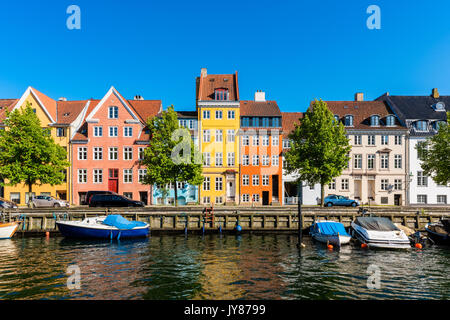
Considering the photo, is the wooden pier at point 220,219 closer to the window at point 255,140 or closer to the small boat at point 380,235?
the small boat at point 380,235

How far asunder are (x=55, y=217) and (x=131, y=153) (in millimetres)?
18686

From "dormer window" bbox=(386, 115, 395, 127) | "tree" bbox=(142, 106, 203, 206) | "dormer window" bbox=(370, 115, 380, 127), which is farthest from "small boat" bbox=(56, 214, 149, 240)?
"dormer window" bbox=(386, 115, 395, 127)

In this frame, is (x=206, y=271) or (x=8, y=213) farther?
(x=8, y=213)

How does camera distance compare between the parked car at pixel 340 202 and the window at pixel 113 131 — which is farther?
the window at pixel 113 131

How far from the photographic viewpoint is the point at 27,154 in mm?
39094

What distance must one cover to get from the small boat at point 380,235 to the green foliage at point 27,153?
38149 mm

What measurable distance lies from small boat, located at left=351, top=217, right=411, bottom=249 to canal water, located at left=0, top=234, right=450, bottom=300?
801 mm

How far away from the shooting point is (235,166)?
48938mm

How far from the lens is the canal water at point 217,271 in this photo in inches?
565

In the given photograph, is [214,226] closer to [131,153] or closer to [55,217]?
[55,217]

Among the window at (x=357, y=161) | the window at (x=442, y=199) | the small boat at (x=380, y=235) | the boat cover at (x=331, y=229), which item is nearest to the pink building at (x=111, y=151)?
the boat cover at (x=331, y=229)

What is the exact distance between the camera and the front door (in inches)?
1871

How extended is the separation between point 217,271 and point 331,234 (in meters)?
12.3
